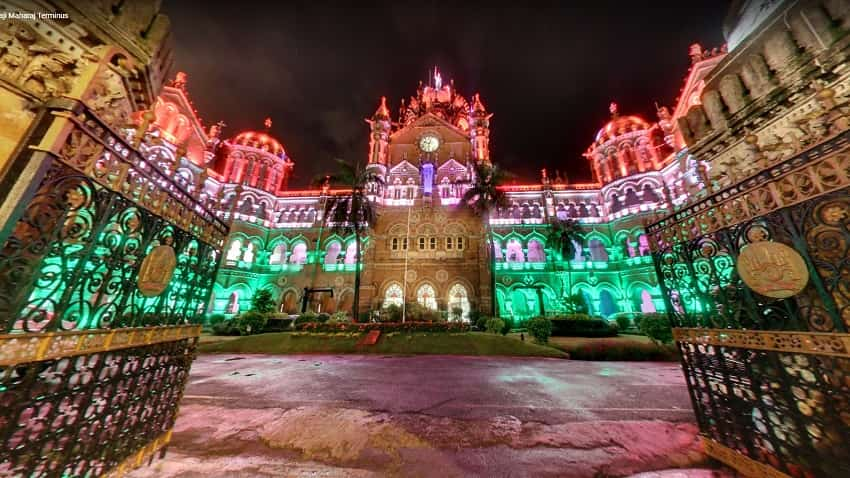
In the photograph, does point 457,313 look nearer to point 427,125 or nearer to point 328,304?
point 328,304

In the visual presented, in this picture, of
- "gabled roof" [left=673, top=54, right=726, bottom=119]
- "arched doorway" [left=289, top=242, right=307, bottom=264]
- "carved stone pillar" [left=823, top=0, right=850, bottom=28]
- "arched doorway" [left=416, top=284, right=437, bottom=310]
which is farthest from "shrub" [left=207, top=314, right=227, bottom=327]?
"gabled roof" [left=673, top=54, right=726, bottom=119]

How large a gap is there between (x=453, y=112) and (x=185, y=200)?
36.7 meters

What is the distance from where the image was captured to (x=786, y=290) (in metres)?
2.04

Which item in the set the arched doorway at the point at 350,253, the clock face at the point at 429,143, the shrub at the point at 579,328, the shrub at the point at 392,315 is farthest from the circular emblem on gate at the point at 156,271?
the clock face at the point at 429,143

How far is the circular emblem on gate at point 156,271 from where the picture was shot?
2309 mm

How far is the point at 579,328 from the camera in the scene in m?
15.2

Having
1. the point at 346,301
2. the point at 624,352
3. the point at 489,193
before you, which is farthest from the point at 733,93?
the point at 346,301

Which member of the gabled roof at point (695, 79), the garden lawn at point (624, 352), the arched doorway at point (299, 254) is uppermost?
the gabled roof at point (695, 79)

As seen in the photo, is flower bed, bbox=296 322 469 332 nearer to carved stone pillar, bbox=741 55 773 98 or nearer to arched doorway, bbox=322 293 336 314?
arched doorway, bbox=322 293 336 314

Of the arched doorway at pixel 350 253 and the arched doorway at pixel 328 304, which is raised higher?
the arched doorway at pixel 350 253

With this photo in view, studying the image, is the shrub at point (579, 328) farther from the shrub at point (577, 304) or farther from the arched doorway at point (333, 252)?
the arched doorway at point (333, 252)

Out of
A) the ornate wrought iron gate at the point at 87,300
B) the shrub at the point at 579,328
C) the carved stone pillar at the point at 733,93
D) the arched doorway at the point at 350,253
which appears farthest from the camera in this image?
the arched doorway at the point at 350,253

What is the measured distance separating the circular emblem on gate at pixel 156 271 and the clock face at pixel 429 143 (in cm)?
2723

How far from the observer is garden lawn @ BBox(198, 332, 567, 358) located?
33.3 ft
